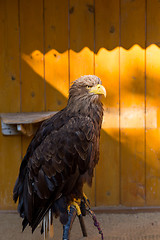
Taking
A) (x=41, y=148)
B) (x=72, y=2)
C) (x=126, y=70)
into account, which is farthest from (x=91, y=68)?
(x=41, y=148)

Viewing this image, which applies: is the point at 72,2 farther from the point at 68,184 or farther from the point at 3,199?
the point at 3,199

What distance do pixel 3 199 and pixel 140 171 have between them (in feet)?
4.32

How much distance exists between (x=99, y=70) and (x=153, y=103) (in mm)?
584

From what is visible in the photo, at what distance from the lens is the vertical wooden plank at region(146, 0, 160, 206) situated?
296 centimetres

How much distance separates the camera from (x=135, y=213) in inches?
123

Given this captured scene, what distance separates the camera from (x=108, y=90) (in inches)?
119

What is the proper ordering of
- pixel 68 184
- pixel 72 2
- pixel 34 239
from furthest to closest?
pixel 72 2, pixel 34 239, pixel 68 184

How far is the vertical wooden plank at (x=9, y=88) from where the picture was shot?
2.95m

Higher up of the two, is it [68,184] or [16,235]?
[68,184]

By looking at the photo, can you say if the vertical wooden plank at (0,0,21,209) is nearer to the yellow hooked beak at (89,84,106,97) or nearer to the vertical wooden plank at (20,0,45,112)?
the vertical wooden plank at (20,0,45,112)

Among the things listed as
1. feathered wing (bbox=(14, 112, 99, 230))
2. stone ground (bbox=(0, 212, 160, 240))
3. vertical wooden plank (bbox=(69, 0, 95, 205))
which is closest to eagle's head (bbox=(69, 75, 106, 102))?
feathered wing (bbox=(14, 112, 99, 230))

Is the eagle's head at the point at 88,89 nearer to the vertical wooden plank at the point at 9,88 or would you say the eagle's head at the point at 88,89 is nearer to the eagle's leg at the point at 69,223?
the eagle's leg at the point at 69,223

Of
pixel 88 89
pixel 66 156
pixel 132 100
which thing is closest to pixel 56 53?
pixel 132 100

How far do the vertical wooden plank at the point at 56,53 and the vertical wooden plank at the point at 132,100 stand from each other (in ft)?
1.70
